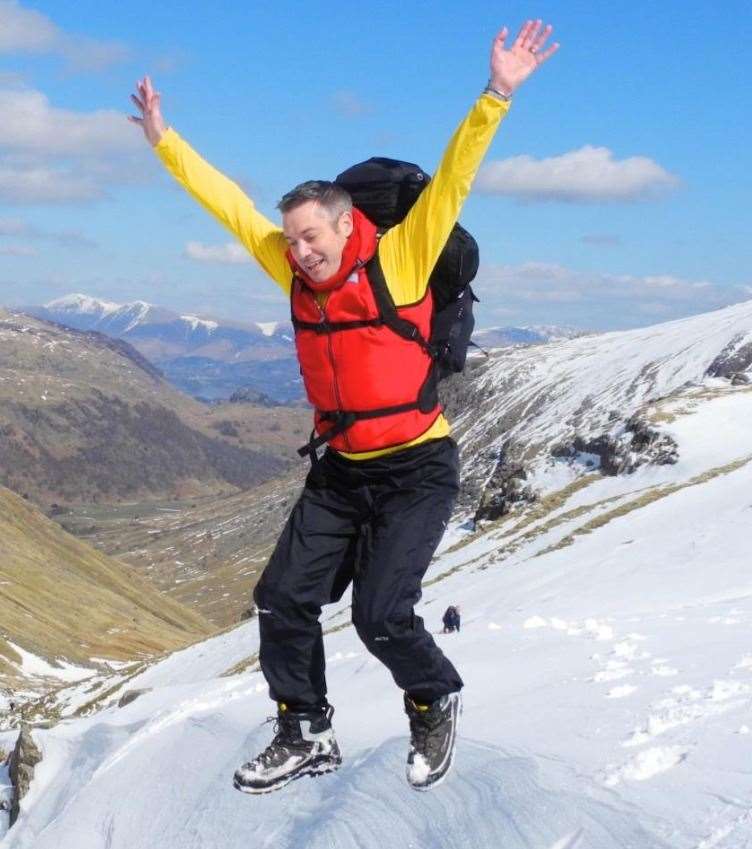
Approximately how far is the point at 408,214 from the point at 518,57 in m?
1.48

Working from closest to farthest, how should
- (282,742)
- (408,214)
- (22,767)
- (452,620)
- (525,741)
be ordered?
(408,214) → (282,742) → (525,741) → (22,767) → (452,620)

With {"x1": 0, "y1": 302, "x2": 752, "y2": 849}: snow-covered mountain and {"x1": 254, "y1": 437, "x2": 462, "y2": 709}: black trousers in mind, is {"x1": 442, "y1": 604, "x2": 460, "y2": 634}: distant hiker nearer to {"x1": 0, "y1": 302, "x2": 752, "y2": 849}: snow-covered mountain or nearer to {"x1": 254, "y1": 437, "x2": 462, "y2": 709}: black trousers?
{"x1": 0, "y1": 302, "x2": 752, "y2": 849}: snow-covered mountain

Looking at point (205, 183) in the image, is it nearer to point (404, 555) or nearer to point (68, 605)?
point (404, 555)

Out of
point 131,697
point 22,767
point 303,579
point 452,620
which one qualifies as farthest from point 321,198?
point 131,697

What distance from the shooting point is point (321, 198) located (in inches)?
299

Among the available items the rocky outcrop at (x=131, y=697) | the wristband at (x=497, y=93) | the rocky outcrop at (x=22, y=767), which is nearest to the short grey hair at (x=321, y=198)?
the wristband at (x=497, y=93)

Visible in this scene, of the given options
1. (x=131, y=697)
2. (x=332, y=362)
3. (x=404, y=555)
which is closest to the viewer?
(x=332, y=362)

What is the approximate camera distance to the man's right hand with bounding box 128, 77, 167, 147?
8805 millimetres

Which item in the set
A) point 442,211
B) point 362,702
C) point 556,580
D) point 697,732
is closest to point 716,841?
point 697,732

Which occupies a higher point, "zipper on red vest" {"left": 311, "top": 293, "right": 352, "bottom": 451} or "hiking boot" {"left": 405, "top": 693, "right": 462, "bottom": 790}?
"zipper on red vest" {"left": 311, "top": 293, "right": 352, "bottom": 451}

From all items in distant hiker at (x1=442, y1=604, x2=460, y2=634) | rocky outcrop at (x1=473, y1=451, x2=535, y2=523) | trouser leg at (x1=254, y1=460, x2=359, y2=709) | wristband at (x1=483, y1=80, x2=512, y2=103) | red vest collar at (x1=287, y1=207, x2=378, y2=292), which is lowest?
rocky outcrop at (x1=473, y1=451, x2=535, y2=523)

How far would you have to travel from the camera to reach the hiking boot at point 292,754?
8.42 m

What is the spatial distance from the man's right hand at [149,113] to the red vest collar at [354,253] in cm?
235

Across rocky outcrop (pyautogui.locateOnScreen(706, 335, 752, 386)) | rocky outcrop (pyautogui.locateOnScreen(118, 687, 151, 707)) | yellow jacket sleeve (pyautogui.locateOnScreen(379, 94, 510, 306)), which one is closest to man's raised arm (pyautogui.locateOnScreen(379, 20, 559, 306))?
yellow jacket sleeve (pyautogui.locateOnScreen(379, 94, 510, 306))
